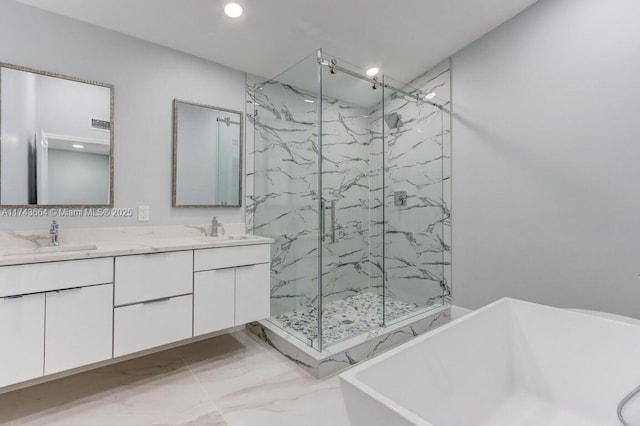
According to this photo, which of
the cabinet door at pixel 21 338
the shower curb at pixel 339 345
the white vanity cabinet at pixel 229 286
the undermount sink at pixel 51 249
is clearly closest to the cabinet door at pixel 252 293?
the white vanity cabinet at pixel 229 286

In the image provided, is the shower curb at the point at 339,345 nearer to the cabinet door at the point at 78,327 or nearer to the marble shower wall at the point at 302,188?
the marble shower wall at the point at 302,188

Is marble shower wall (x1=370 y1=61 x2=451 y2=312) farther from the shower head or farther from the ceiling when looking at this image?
the ceiling

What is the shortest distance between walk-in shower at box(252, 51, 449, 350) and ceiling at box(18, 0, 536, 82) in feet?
0.73

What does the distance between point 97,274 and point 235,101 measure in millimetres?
1841

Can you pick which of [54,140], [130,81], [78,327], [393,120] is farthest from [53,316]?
[393,120]

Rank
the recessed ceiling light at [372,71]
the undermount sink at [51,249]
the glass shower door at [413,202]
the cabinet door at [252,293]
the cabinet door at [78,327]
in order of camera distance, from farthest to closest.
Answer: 1. the glass shower door at [413,202]
2. the recessed ceiling light at [372,71]
3. the cabinet door at [252,293]
4. the undermount sink at [51,249]
5. the cabinet door at [78,327]

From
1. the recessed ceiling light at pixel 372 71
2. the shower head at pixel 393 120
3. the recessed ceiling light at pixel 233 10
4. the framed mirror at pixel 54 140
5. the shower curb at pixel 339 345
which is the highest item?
the recessed ceiling light at pixel 233 10

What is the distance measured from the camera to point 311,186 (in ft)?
8.46

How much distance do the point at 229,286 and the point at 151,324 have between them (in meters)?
0.54

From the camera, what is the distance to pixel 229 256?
2.27 m

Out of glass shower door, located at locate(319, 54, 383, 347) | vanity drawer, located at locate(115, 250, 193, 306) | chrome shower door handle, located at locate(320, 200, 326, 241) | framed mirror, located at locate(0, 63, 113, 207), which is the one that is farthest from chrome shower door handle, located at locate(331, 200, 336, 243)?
framed mirror, located at locate(0, 63, 113, 207)

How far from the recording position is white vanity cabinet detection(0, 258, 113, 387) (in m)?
1.51

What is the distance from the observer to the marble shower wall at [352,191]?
2.74 metres

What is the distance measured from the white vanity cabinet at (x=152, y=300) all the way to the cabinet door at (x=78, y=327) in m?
0.05
